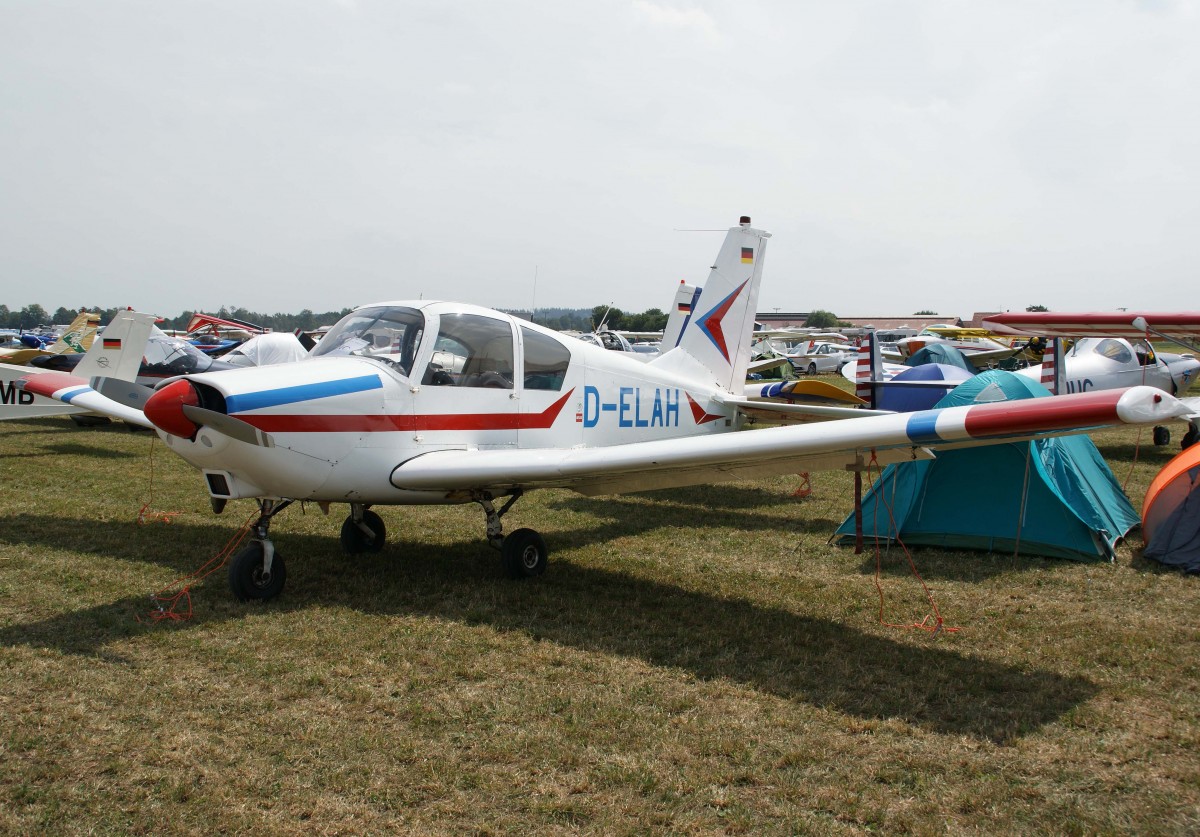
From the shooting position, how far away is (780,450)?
4684 millimetres

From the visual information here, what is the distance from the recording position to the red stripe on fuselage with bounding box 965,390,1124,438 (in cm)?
369

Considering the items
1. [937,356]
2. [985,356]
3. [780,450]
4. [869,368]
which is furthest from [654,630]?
[985,356]

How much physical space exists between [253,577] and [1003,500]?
576cm

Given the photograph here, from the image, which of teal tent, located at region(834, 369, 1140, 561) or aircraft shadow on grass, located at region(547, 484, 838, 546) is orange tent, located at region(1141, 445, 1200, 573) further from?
aircraft shadow on grass, located at region(547, 484, 838, 546)

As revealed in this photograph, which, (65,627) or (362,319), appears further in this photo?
(362,319)

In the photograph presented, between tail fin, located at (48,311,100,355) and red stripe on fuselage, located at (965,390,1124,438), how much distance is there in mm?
16883

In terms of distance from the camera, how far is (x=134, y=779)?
3248 millimetres

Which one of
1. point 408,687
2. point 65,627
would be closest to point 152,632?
point 65,627

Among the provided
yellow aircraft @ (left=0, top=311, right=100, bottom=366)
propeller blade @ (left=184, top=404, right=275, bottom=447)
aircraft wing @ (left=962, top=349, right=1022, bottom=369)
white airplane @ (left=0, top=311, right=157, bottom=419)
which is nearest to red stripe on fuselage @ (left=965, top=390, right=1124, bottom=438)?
propeller blade @ (left=184, top=404, right=275, bottom=447)

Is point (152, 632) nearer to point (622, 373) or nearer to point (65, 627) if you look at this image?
point (65, 627)

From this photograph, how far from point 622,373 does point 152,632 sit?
14.0ft

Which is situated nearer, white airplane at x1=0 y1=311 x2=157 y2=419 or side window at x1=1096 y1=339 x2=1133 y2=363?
white airplane at x1=0 y1=311 x2=157 y2=419

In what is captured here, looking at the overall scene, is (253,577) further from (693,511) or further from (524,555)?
(693,511)

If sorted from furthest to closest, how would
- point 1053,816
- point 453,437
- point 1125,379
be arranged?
point 1125,379, point 453,437, point 1053,816
